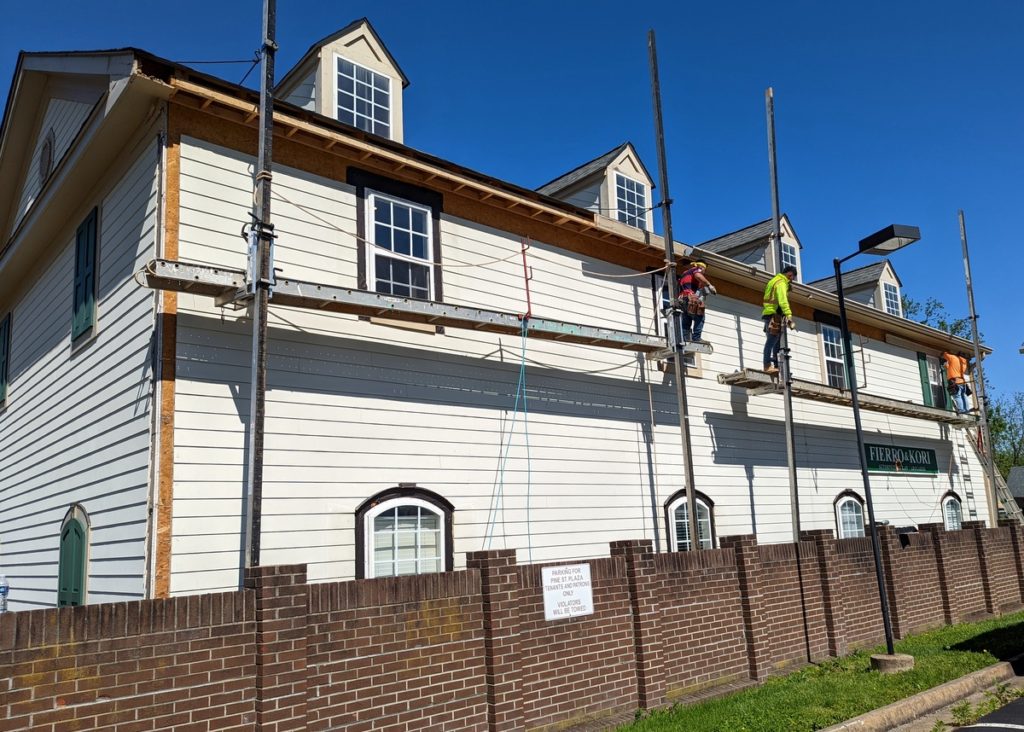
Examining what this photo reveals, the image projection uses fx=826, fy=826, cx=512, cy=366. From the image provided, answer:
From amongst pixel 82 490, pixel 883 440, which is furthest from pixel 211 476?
pixel 883 440

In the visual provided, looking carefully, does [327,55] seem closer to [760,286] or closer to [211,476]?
[211,476]

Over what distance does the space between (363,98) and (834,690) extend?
32.1ft

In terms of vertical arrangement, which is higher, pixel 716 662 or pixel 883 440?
pixel 883 440

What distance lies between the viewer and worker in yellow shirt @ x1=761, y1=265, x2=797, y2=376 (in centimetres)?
1503

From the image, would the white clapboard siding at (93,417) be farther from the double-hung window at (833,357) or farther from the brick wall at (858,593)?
the double-hung window at (833,357)

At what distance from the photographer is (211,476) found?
845cm

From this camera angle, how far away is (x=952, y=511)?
2244cm

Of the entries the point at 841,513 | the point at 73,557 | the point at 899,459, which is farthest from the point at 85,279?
the point at 899,459

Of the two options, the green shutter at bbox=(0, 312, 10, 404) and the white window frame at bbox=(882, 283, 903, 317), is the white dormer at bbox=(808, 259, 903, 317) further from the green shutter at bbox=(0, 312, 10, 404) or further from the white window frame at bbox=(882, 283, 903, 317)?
the green shutter at bbox=(0, 312, 10, 404)

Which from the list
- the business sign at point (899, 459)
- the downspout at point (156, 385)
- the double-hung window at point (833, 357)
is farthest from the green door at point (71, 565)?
the business sign at point (899, 459)

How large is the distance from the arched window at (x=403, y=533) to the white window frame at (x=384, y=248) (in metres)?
2.62

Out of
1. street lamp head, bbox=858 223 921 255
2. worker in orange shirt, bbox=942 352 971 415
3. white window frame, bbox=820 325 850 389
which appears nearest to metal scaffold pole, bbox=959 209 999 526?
worker in orange shirt, bbox=942 352 971 415

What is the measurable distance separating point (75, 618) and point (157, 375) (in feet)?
10.9

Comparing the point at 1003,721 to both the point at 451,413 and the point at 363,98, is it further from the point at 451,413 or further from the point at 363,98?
the point at 363,98
